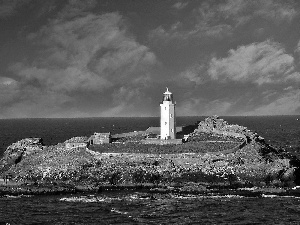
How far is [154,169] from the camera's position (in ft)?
236

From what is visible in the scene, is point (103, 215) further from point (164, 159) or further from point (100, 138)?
point (100, 138)

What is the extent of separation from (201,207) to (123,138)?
136 ft

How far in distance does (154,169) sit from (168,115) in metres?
17.6

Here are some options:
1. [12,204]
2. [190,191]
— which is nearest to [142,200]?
[190,191]

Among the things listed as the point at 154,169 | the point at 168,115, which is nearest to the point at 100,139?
the point at 168,115

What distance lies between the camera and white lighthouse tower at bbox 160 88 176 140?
8712 cm

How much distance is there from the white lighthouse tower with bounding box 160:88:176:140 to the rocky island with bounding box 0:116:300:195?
13.4 ft

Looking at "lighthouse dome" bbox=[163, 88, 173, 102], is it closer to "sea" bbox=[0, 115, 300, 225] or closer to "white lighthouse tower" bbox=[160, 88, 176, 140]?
"white lighthouse tower" bbox=[160, 88, 176, 140]

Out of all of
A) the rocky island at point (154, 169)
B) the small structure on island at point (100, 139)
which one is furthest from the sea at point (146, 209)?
the small structure on island at point (100, 139)

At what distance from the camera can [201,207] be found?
2254 inches

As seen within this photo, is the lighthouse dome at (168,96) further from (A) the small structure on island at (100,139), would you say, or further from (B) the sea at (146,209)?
(B) the sea at (146,209)

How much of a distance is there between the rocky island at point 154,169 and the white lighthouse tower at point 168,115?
13.4 feet

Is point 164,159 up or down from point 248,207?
up

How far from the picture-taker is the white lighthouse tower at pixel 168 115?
87.1m
